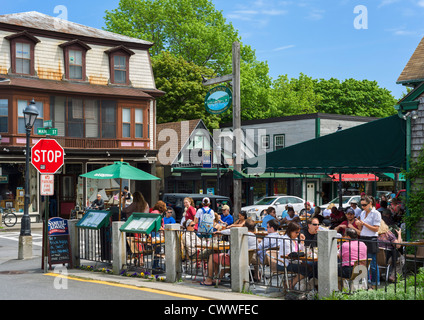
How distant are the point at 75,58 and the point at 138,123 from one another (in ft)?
17.5

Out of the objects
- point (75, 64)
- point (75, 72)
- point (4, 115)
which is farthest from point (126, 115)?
point (4, 115)

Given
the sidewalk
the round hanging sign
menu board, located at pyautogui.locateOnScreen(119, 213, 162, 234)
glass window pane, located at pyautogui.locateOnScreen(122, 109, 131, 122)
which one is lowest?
the sidewalk

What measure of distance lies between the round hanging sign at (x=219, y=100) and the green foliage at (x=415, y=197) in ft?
19.8

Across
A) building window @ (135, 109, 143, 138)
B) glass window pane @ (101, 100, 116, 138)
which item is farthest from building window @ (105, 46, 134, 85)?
building window @ (135, 109, 143, 138)

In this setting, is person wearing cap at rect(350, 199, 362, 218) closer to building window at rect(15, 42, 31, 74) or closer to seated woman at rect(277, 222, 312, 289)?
seated woman at rect(277, 222, 312, 289)

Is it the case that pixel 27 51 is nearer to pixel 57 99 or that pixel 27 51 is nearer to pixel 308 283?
pixel 57 99

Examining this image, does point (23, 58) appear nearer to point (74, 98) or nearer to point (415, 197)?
point (74, 98)

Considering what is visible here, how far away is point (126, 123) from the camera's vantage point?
32250 mm

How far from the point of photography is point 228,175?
39.3m

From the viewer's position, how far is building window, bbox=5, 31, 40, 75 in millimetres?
28609

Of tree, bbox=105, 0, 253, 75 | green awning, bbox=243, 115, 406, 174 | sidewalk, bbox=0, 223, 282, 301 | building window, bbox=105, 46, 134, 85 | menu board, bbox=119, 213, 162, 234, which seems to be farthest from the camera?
tree, bbox=105, 0, 253, 75

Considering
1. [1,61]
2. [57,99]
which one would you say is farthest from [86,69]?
[1,61]

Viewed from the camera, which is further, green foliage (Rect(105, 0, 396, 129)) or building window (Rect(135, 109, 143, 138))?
green foliage (Rect(105, 0, 396, 129))

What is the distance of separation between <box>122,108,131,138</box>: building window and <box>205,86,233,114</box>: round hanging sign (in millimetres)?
15822
